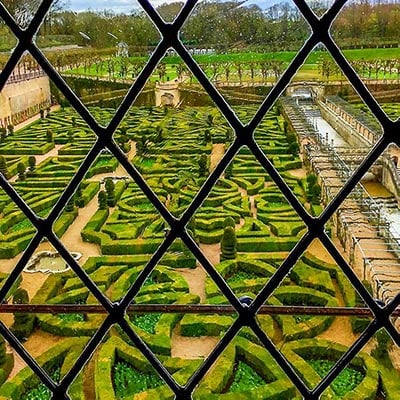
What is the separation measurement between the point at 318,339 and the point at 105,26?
10.9ft

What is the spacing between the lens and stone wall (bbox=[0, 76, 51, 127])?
15.5m

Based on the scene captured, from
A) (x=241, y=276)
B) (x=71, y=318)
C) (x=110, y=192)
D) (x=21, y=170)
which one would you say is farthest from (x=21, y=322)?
(x=21, y=170)

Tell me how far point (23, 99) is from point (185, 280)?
43.2 feet

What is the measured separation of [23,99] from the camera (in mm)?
16969

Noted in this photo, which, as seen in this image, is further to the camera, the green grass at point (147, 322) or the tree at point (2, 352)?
the green grass at point (147, 322)

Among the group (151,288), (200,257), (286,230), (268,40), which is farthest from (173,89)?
(200,257)

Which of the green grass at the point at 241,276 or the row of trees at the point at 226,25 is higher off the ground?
the row of trees at the point at 226,25

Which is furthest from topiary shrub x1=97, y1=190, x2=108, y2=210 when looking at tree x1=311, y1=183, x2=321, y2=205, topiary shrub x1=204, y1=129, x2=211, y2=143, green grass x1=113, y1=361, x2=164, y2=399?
topiary shrub x1=204, y1=129, x2=211, y2=143

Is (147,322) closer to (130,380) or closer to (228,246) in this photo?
(130,380)

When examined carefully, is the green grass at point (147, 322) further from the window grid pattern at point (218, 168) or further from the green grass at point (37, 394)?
the window grid pattern at point (218, 168)

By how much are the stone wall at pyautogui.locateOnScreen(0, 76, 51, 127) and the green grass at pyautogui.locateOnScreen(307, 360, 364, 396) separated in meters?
12.9

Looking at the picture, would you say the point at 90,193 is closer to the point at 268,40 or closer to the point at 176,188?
the point at 176,188

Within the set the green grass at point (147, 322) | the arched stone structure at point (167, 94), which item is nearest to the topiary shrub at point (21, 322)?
the green grass at point (147, 322)

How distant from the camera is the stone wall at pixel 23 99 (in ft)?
50.8
